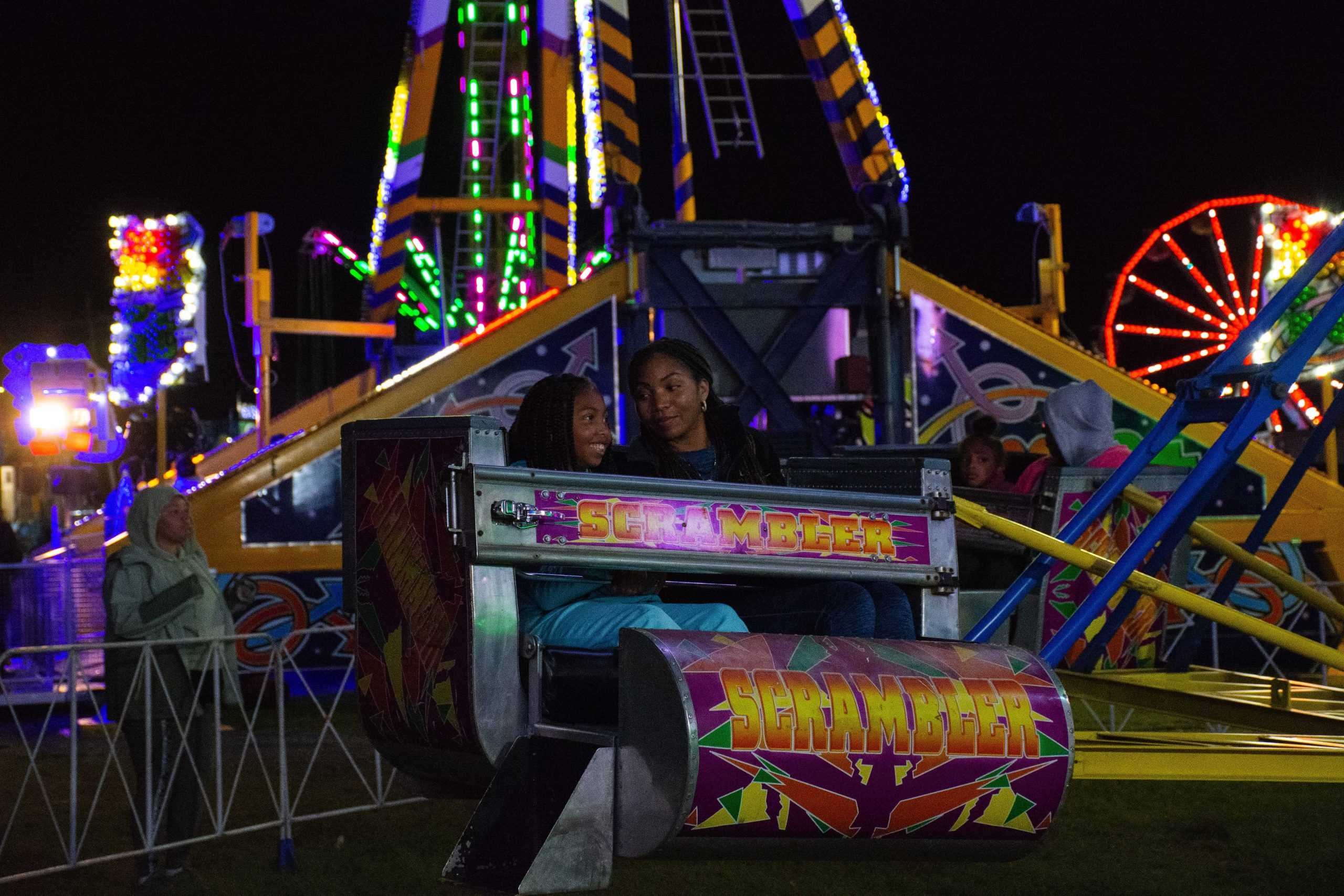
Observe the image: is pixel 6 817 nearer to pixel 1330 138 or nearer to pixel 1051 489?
pixel 1051 489

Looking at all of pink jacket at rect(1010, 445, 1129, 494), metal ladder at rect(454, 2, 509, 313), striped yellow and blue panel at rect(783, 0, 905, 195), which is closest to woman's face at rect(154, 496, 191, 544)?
pink jacket at rect(1010, 445, 1129, 494)

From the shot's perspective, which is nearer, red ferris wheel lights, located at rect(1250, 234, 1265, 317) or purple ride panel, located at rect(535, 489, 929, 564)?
purple ride panel, located at rect(535, 489, 929, 564)

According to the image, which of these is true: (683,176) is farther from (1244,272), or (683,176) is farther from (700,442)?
(1244,272)

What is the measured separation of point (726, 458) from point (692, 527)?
0.93 metres

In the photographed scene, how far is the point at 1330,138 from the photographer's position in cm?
2094

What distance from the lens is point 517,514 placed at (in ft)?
8.84

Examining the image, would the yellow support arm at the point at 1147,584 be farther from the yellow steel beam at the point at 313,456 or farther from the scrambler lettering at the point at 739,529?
the yellow steel beam at the point at 313,456

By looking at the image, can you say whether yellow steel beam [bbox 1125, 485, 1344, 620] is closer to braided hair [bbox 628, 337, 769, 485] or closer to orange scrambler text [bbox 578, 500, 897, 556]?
braided hair [bbox 628, 337, 769, 485]

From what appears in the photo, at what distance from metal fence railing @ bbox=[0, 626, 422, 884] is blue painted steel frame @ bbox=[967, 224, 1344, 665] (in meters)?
2.80

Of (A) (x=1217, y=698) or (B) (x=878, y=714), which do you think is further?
(A) (x=1217, y=698)

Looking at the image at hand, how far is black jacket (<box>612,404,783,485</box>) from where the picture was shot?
363cm

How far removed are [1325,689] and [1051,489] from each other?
1120 mm

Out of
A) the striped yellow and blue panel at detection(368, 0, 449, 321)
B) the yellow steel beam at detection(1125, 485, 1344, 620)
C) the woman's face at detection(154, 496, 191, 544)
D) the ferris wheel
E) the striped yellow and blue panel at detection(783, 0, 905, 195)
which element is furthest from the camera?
the ferris wheel

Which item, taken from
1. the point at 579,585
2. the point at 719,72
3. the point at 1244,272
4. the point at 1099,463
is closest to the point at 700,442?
the point at 579,585
